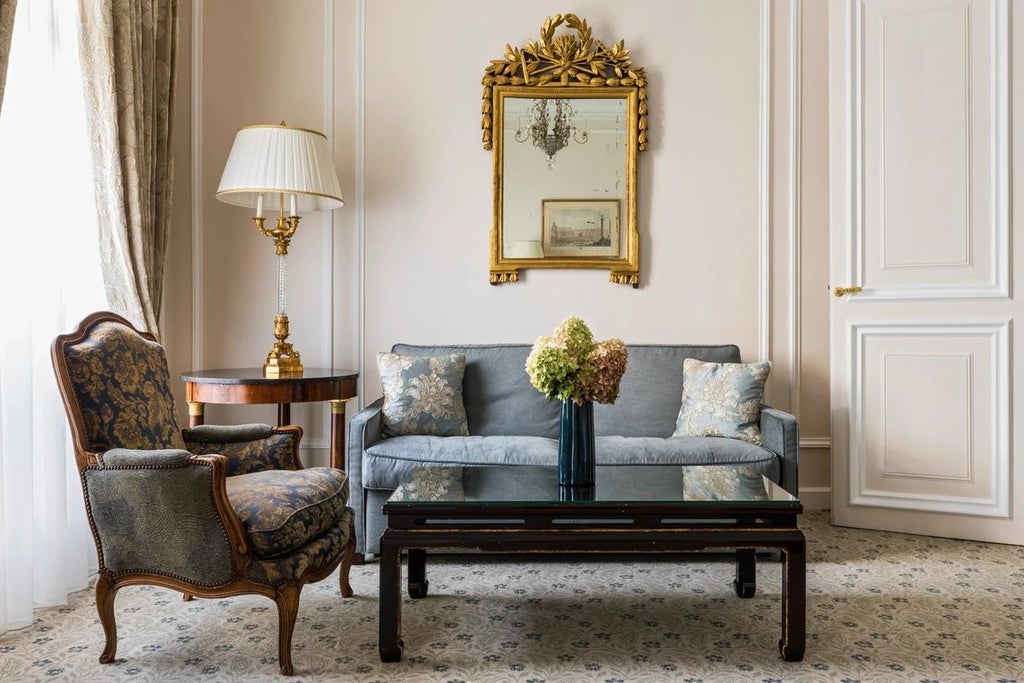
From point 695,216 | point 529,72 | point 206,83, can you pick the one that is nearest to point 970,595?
point 695,216

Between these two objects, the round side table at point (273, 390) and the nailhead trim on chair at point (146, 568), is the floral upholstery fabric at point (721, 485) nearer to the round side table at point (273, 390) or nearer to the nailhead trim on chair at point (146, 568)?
the nailhead trim on chair at point (146, 568)

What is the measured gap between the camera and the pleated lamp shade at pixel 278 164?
3035mm

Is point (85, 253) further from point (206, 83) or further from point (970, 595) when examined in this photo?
point (970, 595)

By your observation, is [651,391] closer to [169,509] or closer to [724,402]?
[724,402]

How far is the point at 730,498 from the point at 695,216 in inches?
78.9

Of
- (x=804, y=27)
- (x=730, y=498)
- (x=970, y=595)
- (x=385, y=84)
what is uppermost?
(x=804, y=27)

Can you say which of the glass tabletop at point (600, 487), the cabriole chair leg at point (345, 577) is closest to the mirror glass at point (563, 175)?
the glass tabletop at point (600, 487)

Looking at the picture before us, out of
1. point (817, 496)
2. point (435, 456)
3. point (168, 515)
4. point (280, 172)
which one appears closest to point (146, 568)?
point (168, 515)

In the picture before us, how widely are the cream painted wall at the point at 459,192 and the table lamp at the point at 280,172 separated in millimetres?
475

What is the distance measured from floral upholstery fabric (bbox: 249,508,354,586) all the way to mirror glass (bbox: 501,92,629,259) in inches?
74.3

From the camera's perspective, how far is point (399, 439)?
119 inches

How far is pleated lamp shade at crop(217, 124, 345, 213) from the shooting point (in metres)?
3.04

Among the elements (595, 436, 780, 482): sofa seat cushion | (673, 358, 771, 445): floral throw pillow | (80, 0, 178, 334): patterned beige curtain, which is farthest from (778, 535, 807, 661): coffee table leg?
(80, 0, 178, 334): patterned beige curtain

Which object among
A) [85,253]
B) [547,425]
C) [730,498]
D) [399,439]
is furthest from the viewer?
[547,425]
